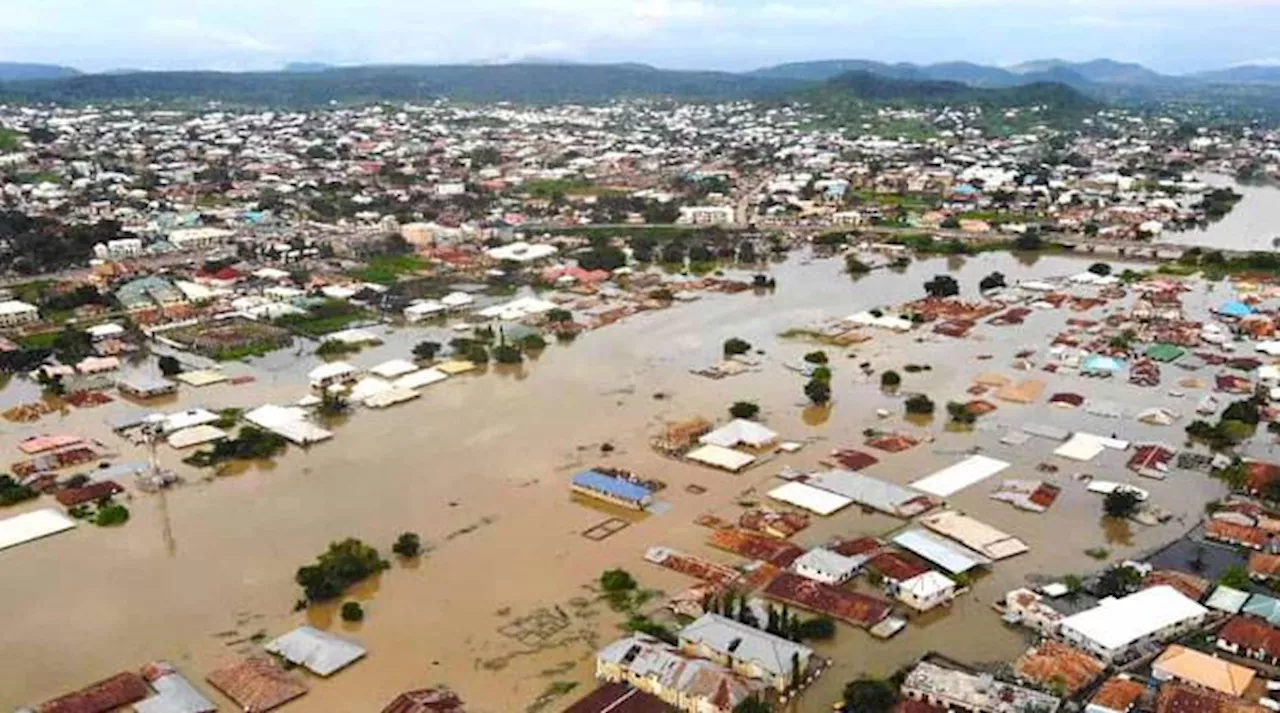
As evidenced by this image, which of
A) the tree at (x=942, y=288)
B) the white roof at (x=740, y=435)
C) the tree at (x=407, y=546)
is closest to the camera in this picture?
the tree at (x=407, y=546)

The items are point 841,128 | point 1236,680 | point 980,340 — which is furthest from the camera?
point 841,128

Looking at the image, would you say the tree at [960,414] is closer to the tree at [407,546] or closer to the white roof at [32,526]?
the tree at [407,546]

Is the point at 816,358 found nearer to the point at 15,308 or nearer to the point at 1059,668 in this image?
the point at 1059,668

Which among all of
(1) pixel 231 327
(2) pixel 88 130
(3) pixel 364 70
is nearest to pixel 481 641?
(1) pixel 231 327

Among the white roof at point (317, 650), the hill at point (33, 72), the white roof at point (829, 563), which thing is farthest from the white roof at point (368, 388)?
the hill at point (33, 72)

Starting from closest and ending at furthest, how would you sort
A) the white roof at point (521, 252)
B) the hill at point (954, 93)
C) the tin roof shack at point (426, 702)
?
the tin roof shack at point (426, 702)
the white roof at point (521, 252)
the hill at point (954, 93)

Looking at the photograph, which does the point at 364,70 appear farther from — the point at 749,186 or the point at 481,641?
the point at 481,641
